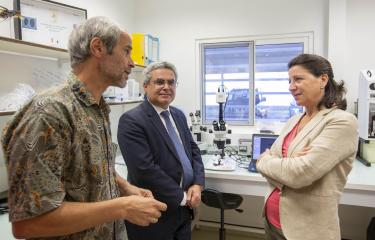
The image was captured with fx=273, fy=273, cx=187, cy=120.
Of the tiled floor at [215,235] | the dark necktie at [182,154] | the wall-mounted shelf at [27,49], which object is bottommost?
the tiled floor at [215,235]

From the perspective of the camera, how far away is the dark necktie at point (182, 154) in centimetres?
179

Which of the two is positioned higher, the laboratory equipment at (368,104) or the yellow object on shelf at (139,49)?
the yellow object on shelf at (139,49)

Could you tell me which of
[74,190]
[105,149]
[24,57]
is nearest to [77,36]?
[105,149]

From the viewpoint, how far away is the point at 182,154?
181 cm

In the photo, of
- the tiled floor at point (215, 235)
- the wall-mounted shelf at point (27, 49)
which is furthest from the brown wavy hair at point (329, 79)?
the tiled floor at point (215, 235)

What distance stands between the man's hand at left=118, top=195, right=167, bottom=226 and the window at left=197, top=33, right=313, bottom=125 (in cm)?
261

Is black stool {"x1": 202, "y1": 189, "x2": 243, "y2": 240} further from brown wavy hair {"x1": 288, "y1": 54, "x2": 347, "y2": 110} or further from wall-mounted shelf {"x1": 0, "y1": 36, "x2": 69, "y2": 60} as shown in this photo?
wall-mounted shelf {"x1": 0, "y1": 36, "x2": 69, "y2": 60}

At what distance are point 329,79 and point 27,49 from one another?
1956 millimetres

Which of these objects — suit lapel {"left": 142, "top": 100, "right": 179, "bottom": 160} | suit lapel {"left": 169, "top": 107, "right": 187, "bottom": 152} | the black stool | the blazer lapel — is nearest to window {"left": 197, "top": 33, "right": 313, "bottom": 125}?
the black stool

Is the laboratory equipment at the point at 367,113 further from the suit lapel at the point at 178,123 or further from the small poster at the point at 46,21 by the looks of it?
the small poster at the point at 46,21

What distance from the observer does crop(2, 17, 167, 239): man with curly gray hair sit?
72 centimetres

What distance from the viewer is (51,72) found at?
7.66ft

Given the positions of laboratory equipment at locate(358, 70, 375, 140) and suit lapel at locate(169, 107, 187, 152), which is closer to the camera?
suit lapel at locate(169, 107, 187, 152)

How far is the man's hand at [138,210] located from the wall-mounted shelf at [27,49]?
1309 mm
